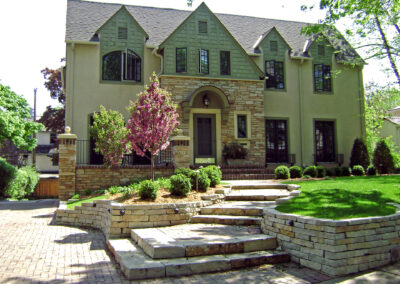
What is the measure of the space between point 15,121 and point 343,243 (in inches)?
701

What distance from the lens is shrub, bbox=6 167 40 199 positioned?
57.8 ft

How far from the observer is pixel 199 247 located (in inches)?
233

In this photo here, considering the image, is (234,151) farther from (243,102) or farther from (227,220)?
(227,220)

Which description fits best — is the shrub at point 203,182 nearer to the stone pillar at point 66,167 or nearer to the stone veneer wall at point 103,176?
the stone veneer wall at point 103,176

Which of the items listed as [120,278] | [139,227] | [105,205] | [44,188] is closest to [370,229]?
[120,278]

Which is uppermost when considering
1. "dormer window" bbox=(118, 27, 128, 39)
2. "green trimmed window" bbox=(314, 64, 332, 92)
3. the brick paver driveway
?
"dormer window" bbox=(118, 27, 128, 39)

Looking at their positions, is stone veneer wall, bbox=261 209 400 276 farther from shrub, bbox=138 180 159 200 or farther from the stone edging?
shrub, bbox=138 180 159 200

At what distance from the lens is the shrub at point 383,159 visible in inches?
656

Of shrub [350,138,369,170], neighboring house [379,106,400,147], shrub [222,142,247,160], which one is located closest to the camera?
shrub [222,142,247,160]

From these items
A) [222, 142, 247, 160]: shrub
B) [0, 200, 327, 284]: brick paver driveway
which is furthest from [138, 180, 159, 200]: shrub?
[222, 142, 247, 160]: shrub

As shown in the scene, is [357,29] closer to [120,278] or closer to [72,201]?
[72,201]

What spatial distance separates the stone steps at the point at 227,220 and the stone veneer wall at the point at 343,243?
154 cm

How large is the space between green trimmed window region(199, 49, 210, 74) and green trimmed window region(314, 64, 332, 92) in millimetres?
6671

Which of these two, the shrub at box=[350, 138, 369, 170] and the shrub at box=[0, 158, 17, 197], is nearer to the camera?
the shrub at box=[0, 158, 17, 197]
